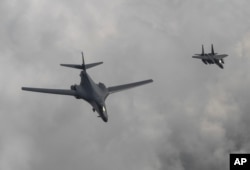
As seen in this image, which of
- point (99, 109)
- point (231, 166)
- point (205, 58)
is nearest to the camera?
point (231, 166)

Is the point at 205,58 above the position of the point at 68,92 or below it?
above

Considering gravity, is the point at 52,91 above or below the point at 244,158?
above

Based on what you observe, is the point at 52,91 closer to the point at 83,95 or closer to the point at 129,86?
the point at 83,95

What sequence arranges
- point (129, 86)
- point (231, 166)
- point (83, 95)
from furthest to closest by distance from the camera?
point (129, 86) < point (83, 95) < point (231, 166)

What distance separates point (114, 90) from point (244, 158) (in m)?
51.7

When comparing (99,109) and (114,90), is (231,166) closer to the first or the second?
(99,109)

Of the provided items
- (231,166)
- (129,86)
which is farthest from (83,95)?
(231,166)

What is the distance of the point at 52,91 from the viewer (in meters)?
119

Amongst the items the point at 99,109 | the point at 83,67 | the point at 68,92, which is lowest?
the point at 99,109

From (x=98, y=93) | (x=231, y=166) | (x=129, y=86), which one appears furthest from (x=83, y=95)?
(x=231, y=166)

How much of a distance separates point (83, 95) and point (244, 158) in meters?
52.9

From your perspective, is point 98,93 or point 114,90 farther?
point 114,90

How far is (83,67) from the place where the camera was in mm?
122250

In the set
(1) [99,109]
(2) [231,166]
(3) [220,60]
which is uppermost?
(3) [220,60]
